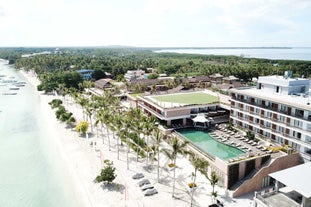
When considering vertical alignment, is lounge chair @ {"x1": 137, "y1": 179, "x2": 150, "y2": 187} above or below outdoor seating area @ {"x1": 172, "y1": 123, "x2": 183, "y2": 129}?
below

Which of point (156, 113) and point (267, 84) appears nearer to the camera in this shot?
point (267, 84)

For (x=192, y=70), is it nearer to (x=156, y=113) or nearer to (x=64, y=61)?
(x=64, y=61)

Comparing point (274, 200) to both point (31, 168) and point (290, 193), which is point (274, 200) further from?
point (31, 168)

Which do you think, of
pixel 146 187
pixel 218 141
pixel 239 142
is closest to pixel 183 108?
pixel 218 141

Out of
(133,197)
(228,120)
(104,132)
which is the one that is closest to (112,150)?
(104,132)

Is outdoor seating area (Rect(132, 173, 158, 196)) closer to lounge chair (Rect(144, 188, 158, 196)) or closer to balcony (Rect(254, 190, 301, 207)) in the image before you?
lounge chair (Rect(144, 188, 158, 196))

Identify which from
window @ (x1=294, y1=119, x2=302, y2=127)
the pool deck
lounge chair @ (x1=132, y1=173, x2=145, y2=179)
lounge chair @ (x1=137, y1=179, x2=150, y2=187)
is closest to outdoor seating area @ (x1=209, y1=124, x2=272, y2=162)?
the pool deck
